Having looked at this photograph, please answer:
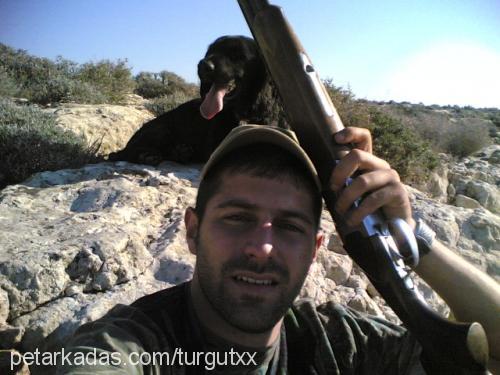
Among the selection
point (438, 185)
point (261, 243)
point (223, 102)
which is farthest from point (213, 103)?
point (438, 185)

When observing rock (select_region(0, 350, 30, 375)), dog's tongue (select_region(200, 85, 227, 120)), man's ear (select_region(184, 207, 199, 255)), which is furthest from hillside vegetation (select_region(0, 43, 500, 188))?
man's ear (select_region(184, 207, 199, 255))

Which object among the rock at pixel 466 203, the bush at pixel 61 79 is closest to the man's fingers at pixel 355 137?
the rock at pixel 466 203

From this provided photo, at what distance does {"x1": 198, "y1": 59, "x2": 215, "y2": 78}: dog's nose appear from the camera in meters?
5.14

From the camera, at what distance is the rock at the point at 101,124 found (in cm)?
580

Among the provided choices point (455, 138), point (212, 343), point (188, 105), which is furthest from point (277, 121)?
→ point (455, 138)

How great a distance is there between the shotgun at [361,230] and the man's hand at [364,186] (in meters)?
0.04

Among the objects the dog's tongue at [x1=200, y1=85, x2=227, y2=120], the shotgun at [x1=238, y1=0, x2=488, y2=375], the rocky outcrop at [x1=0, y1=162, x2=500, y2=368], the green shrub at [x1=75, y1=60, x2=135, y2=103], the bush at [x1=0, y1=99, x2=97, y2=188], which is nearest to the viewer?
the shotgun at [x1=238, y1=0, x2=488, y2=375]

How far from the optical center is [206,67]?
16.9ft

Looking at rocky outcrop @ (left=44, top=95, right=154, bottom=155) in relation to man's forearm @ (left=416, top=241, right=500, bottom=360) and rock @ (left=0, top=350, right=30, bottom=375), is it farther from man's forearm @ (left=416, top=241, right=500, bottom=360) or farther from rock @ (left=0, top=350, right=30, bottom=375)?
man's forearm @ (left=416, top=241, right=500, bottom=360)

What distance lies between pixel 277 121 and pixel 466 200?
130 inches

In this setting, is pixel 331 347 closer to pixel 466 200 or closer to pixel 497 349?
pixel 497 349

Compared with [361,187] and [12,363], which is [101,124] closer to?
[12,363]

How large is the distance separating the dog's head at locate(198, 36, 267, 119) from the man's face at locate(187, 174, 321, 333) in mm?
3696

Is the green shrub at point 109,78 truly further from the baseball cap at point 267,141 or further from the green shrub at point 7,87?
the baseball cap at point 267,141
